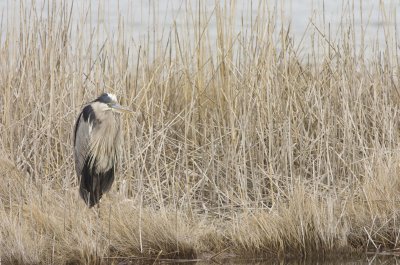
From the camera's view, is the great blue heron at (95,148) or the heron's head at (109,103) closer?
the heron's head at (109,103)

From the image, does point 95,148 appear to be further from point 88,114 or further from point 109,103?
point 109,103

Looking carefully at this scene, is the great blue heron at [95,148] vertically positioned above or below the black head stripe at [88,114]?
below

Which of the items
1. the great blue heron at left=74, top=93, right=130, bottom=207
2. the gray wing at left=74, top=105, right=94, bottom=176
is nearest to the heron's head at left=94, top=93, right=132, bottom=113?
the great blue heron at left=74, top=93, right=130, bottom=207

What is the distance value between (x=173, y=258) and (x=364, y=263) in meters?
0.94

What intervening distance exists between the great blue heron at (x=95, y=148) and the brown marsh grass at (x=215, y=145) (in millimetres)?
92

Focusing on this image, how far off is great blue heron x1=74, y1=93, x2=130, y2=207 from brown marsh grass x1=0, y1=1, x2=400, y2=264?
9cm

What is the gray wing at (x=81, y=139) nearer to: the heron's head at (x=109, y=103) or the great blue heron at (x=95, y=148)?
the great blue heron at (x=95, y=148)

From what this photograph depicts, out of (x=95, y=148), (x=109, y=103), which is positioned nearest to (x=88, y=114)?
(x=109, y=103)

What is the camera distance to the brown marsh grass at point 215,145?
12.9ft

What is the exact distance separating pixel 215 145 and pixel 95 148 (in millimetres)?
710

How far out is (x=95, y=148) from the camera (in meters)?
4.51

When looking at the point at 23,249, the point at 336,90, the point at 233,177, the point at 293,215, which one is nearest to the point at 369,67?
the point at 336,90

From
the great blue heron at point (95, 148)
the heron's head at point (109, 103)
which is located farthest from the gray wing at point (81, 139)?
the heron's head at point (109, 103)

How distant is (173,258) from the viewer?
386 cm
